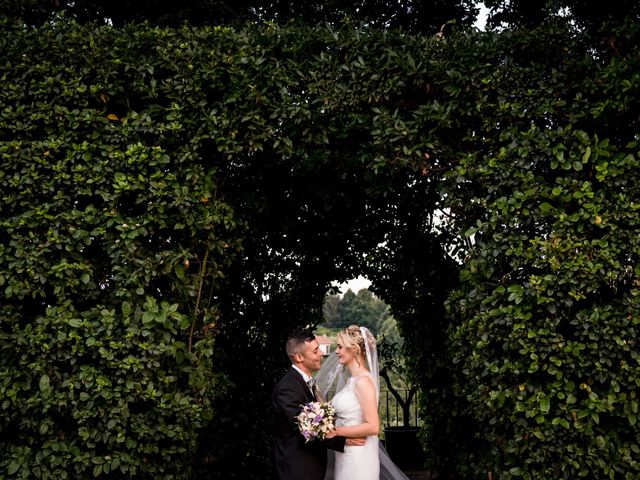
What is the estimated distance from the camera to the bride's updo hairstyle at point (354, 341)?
536 cm

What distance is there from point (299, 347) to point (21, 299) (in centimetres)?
215

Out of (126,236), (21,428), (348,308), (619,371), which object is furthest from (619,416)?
(348,308)

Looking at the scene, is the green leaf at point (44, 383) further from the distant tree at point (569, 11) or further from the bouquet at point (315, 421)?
the distant tree at point (569, 11)

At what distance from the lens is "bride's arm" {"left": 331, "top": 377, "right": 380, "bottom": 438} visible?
5129 millimetres

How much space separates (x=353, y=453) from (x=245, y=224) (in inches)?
Answer: 81.9

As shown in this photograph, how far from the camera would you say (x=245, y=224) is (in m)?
5.49

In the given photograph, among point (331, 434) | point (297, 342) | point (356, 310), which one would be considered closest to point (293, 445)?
point (331, 434)

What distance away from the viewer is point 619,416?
4.52 m

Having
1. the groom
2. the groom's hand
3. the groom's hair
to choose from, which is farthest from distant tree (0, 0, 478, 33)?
the groom's hand

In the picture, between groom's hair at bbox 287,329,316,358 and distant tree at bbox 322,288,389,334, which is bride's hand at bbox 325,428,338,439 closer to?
groom's hair at bbox 287,329,316,358

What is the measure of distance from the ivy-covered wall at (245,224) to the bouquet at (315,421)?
2.87 feet

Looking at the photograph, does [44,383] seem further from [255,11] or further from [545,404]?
[255,11]

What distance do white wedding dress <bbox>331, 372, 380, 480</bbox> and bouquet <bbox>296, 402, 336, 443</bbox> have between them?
1.66 ft

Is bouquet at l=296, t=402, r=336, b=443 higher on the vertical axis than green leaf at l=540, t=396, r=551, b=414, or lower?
lower
